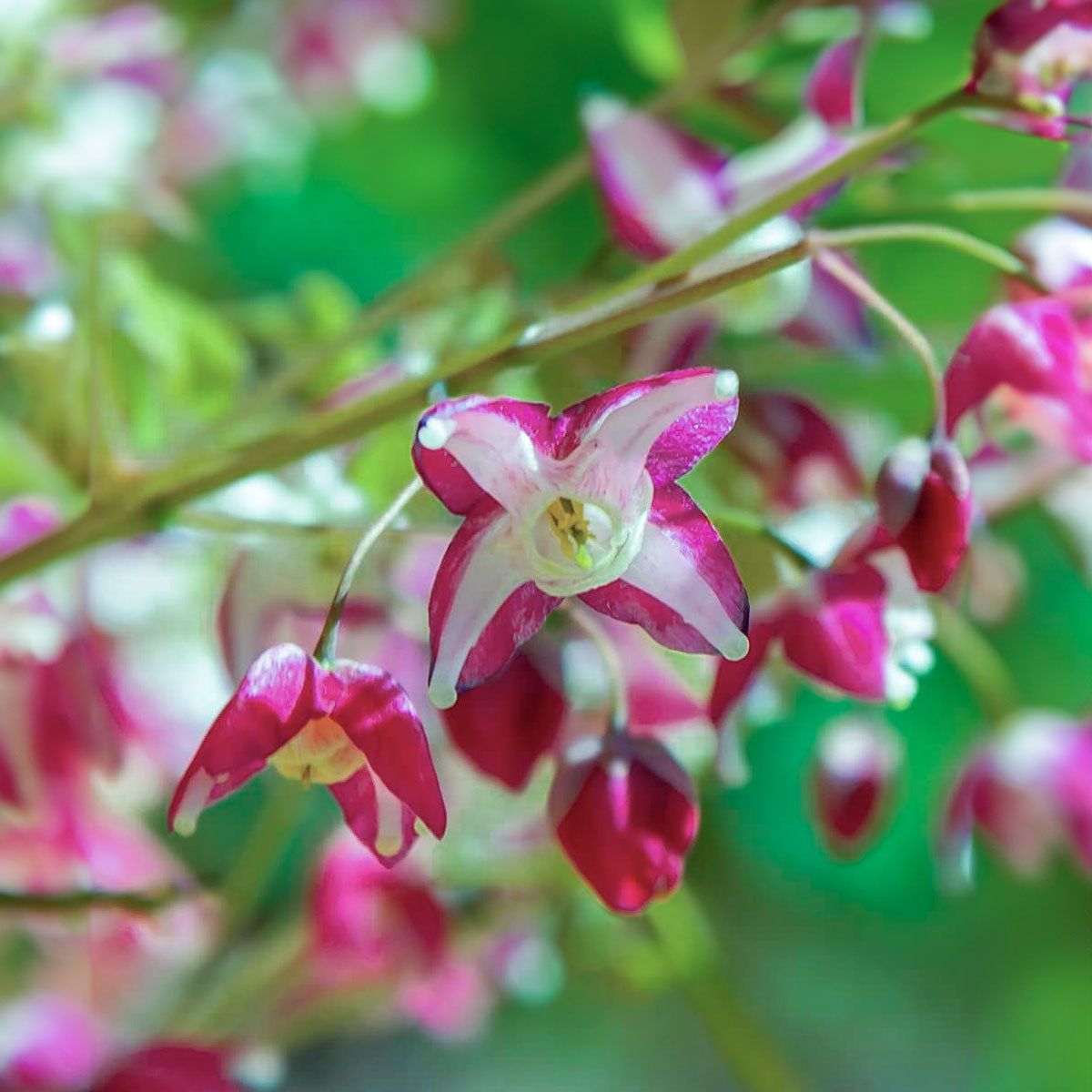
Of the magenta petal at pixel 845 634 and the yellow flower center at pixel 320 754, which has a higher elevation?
the yellow flower center at pixel 320 754

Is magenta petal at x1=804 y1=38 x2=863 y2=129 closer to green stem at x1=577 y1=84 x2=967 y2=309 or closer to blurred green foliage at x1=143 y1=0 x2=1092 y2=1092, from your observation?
green stem at x1=577 y1=84 x2=967 y2=309

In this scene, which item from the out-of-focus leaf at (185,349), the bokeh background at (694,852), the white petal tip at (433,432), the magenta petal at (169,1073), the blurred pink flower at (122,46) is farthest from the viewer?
the bokeh background at (694,852)

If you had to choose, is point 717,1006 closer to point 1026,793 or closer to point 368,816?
point 1026,793

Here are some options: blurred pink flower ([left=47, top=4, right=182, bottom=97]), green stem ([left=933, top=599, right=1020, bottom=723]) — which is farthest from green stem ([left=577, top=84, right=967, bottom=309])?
blurred pink flower ([left=47, top=4, right=182, bottom=97])

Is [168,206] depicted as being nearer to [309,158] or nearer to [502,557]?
[502,557]

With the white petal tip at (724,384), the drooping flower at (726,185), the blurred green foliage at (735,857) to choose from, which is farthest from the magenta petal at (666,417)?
the blurred green foliage at (735,857)

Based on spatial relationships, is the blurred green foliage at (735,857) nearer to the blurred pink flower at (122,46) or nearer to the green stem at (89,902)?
the blurred pink flower at (122,46)
